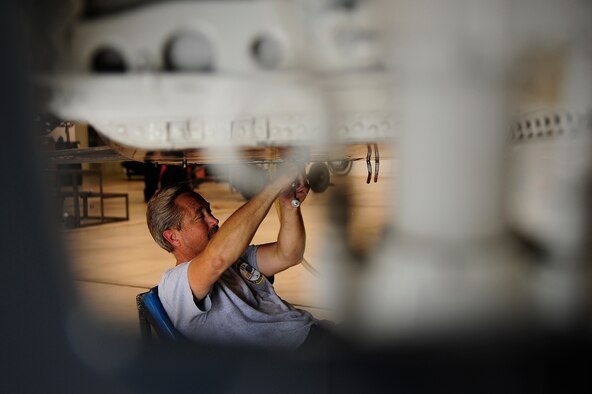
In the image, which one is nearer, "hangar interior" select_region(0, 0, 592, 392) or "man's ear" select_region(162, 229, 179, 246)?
"hangar interior" select_region(0, 0, 592, 392)

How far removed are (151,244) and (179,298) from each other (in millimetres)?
108

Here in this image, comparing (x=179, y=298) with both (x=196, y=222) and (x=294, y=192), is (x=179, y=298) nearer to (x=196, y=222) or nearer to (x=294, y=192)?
(x=196, y=222)

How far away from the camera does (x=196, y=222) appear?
3.26 feet

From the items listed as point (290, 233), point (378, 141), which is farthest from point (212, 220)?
point (378, 141)

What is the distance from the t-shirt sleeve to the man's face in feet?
0.13

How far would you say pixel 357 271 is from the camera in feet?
2.83

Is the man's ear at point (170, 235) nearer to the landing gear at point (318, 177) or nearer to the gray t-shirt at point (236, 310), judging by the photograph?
the gray t-shirt at point (236, 310)

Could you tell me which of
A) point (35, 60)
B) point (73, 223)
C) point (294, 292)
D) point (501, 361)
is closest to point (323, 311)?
point (294, 292)

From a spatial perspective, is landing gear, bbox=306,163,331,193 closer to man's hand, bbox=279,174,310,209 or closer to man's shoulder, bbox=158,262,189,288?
man's hand, bbox=279,174,310,209

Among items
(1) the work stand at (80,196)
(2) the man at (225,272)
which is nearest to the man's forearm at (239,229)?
(2) the man at (225,272)

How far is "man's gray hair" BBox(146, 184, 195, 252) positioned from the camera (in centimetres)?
95

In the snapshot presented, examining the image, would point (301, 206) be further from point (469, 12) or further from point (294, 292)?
point (469, 12)

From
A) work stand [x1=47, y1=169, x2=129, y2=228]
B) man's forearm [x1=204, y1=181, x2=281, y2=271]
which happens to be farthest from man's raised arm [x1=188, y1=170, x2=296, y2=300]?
work stand [x1=47, y1=169, x2=129, y2=228]

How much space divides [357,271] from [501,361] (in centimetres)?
22
